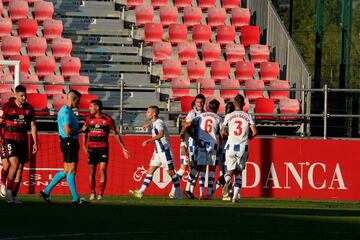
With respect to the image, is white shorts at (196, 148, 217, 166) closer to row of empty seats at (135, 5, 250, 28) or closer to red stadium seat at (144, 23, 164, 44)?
red stadium seat at (144, 23, 164, 44)

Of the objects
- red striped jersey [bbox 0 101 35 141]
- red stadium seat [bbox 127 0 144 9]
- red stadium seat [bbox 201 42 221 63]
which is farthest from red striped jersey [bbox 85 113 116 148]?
red stadium seat [bbox 127 0 144 9]

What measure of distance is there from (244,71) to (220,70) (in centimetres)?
64

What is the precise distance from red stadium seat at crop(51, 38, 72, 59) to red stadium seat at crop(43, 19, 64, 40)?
0.64m

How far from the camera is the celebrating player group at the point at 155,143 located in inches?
885

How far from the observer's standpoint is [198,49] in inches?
1387

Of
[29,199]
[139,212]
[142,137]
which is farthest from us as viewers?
[142,137]

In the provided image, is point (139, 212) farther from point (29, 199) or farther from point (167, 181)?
point (167, 181)

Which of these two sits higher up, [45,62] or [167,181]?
[45,62]

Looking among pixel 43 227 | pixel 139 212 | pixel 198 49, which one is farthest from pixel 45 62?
pixel 43 227

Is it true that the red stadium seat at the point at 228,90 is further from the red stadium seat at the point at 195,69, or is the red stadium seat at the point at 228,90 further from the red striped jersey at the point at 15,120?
the red striped jersey at the point at 15,120

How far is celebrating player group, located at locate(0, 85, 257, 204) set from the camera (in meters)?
22.5

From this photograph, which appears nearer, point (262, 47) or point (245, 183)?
point (245, 183)

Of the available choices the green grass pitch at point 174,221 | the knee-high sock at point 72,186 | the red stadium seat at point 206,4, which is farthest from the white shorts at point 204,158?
the red stadium seat at point 206,4

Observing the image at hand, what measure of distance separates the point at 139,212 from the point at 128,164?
8.74m
